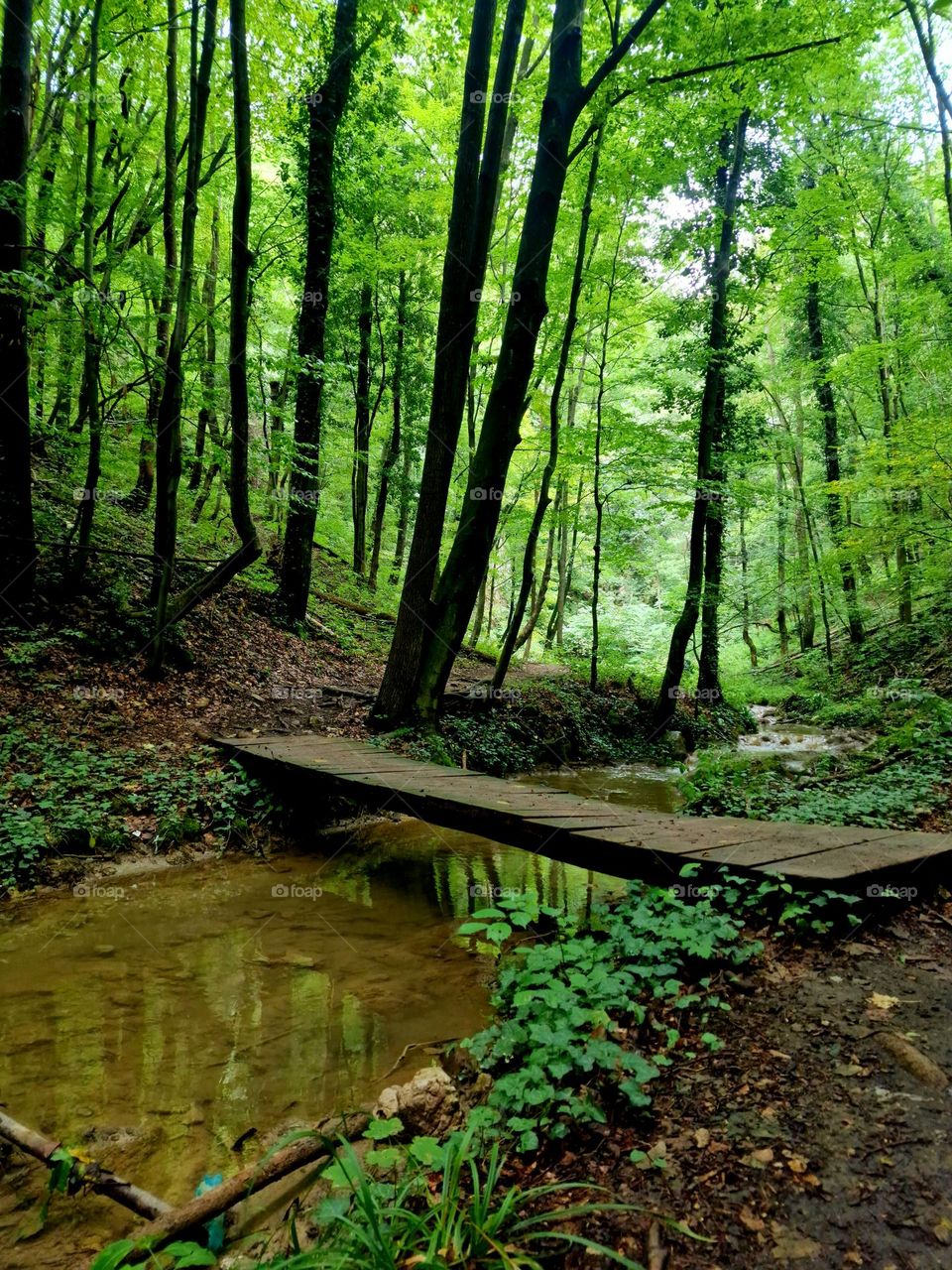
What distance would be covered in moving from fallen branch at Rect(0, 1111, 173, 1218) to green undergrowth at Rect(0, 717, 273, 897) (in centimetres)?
290

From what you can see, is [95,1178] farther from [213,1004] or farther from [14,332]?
[14,332]

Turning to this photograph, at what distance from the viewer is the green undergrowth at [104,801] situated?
484 centimetres

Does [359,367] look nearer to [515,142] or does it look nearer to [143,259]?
[515,142]

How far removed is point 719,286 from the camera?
1142 cm

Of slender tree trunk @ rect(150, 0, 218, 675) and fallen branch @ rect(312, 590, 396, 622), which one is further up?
slender tree trunk @ rect(150, 0, 218, 675)

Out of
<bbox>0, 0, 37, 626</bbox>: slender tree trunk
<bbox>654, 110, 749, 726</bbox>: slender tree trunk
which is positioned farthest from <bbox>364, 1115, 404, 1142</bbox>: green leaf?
<bbox>654, 110, 749, 726</bbox>: slender tree trunk

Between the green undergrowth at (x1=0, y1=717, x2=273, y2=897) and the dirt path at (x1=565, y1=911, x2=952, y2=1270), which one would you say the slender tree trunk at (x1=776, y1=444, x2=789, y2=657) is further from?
the dirt path at (x1=565, y1=911, x2=952, y2=1270)

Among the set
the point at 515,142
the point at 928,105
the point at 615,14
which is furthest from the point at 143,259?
the point at 928,105

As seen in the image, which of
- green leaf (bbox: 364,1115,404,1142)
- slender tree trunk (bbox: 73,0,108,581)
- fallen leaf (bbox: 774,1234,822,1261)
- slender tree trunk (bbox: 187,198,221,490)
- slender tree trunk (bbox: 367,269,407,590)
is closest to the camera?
fallen leaf (bbox: 774,1234,822,1261)

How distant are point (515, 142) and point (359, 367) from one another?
5.32 m

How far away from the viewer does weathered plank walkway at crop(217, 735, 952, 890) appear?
315 cm

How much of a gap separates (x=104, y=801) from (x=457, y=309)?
631 cm

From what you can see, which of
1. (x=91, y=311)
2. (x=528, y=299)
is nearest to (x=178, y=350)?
(x=91, y=311)

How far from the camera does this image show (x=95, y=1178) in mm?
1923
